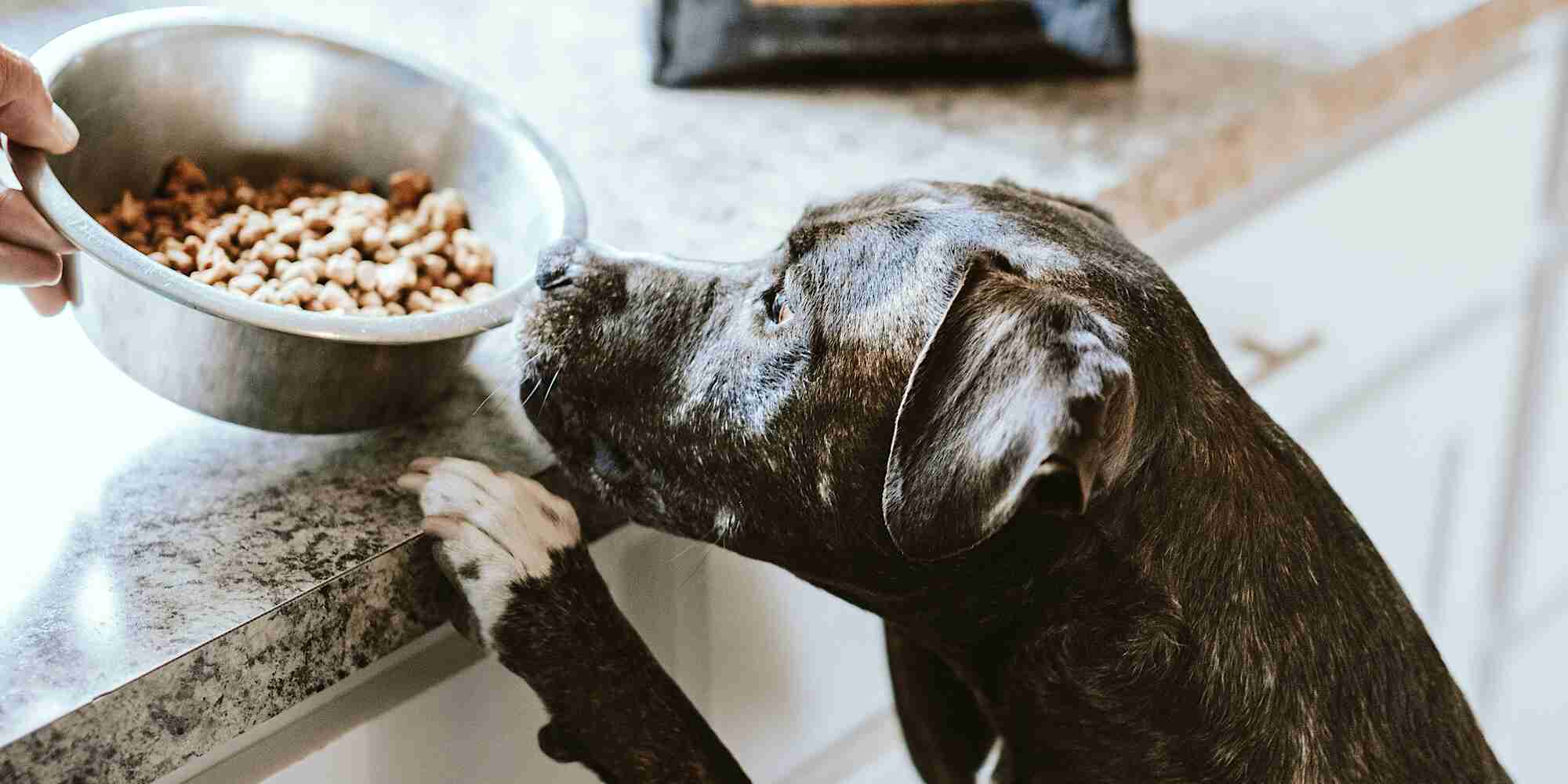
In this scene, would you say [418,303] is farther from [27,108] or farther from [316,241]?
[27,108]

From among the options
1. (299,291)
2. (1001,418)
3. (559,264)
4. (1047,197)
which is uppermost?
(1047,197)

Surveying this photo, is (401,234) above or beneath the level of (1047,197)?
beneath

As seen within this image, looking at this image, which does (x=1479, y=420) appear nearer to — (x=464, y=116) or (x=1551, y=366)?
(x=1551, y=366)

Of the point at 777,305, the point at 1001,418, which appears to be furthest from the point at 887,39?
the point at 1001,418

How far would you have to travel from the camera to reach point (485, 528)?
98 centimetres

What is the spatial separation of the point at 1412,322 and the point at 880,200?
3.37ft

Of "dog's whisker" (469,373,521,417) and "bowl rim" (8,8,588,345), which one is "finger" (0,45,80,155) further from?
"dog's whisker" (469,373,521,417)

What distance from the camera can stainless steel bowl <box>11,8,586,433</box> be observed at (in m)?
0.92

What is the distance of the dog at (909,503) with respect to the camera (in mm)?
969

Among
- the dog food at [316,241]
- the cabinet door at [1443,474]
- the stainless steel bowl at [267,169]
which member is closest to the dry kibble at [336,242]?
the dog food at [316,241]

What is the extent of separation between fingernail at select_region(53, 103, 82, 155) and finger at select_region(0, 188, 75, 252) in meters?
0.04

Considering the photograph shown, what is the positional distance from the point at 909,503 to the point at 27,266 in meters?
0.61

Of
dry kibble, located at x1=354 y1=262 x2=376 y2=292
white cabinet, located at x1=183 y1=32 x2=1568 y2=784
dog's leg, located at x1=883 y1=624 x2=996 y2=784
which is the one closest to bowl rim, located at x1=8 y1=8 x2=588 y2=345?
dry kibble, located at x1=354 y1=262 x2=376 y2=292

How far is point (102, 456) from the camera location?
40.7 inches
